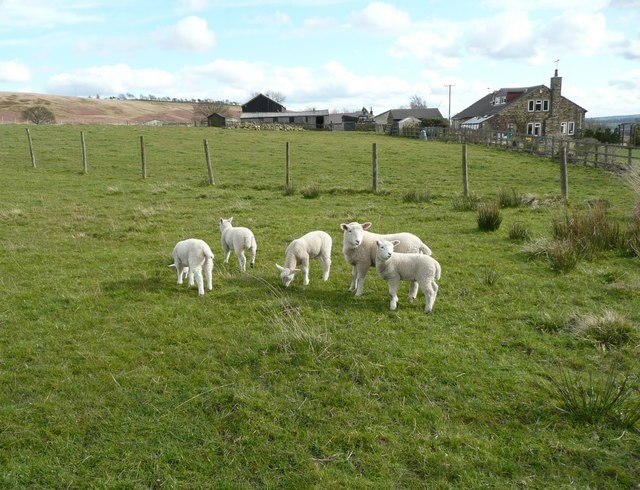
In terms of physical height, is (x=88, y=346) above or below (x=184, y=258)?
below

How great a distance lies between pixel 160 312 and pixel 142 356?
1.30 metres

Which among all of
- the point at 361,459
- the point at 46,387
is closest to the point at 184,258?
the point at 46,387

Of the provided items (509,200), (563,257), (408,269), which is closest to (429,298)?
(408,269)

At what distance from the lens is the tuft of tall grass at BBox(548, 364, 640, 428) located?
15.1ft

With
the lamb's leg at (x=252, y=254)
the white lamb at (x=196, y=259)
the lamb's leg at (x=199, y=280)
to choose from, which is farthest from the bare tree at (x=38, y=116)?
the lamb's leg at (x=199, y=280)

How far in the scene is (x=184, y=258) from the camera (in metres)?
8.14

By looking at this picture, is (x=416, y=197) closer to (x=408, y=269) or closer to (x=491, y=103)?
(x=408, y=269)

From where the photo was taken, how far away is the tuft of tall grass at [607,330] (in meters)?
6.02

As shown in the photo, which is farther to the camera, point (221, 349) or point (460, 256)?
point (460, 256)

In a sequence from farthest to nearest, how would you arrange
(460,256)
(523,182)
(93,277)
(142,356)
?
(523,182) < (460,256) < (93,277) < (142,356)

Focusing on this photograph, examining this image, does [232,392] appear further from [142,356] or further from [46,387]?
[46,387]

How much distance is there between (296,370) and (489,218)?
8320 millimetres

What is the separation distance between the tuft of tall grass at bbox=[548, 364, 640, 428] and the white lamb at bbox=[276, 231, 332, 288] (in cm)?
424

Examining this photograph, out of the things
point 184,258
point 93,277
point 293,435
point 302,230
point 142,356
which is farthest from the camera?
point 302,230
